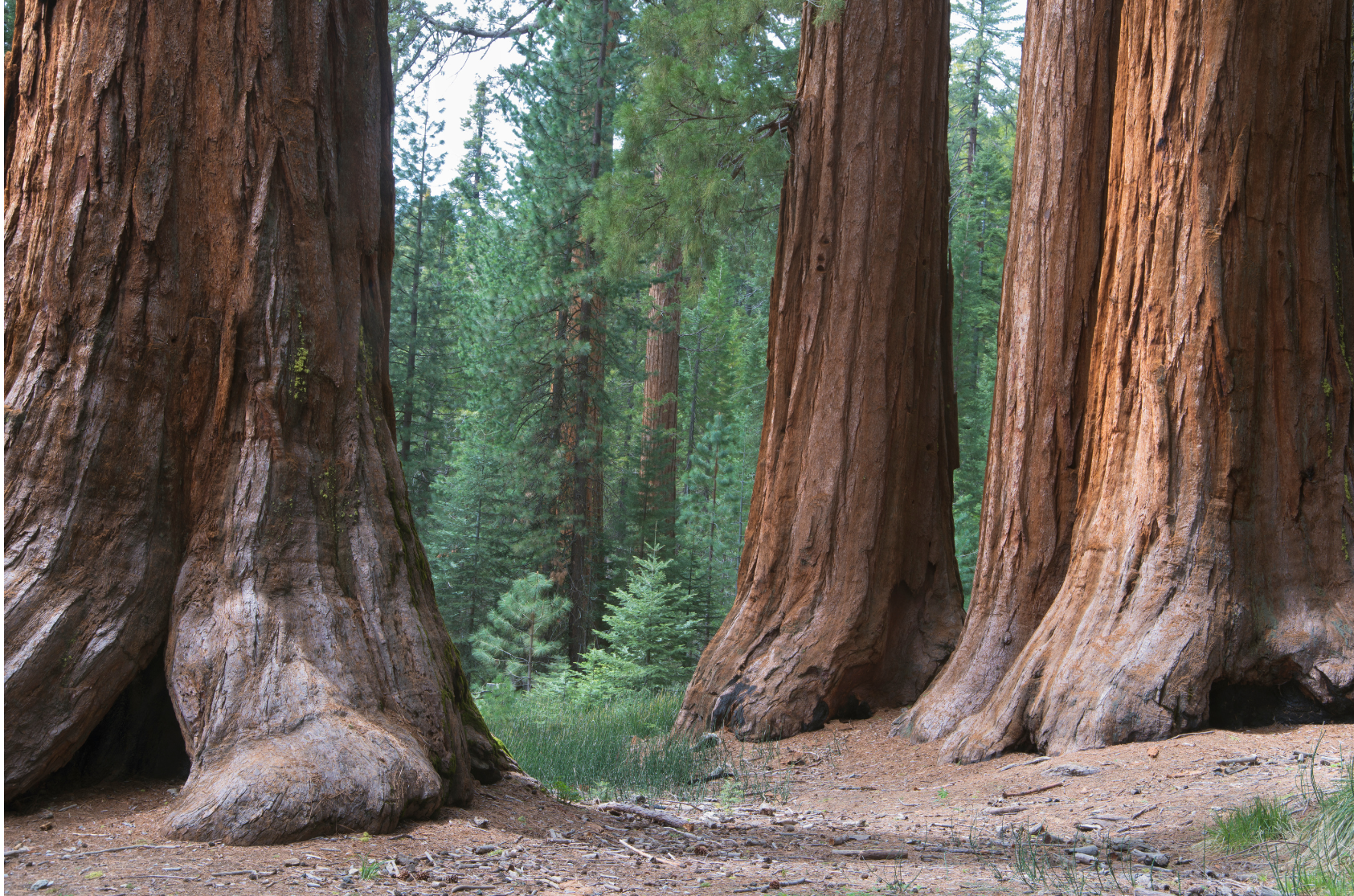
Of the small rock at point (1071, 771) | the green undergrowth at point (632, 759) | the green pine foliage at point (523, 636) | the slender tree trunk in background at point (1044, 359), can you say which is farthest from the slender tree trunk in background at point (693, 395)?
the small rock at point (1071, 771)

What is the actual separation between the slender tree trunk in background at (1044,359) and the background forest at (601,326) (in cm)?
255

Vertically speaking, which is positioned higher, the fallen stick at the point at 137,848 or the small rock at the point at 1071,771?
the fallen stick at the point at 137,848

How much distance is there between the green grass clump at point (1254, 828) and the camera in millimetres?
3406

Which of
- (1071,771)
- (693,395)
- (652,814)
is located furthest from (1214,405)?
(693,395)

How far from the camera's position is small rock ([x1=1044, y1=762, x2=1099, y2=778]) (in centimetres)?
484

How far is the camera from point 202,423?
12.4 feet

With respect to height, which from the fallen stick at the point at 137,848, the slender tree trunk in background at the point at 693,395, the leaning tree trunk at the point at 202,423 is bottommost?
the fallen stick at the point at 137,848

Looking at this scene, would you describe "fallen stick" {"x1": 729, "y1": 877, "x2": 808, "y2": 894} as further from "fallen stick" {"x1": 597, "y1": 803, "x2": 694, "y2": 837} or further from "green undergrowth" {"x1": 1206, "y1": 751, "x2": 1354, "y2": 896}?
"green undergrowth" {"x1": 1206, "y1": 751, "x2": 1354, "y2": 896}

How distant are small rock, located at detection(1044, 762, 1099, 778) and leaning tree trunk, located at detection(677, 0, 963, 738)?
8.73 ft

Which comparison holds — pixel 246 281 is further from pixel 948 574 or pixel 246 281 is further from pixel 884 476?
pixel 948 574

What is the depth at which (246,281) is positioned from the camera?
12.5 feet

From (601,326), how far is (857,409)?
9.91m

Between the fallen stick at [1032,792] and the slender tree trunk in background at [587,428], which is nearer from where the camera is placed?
the fallen stick at [1032,792]

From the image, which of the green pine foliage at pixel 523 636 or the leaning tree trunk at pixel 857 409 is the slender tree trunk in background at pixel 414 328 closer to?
the green pine foliage at pixel 523 636
